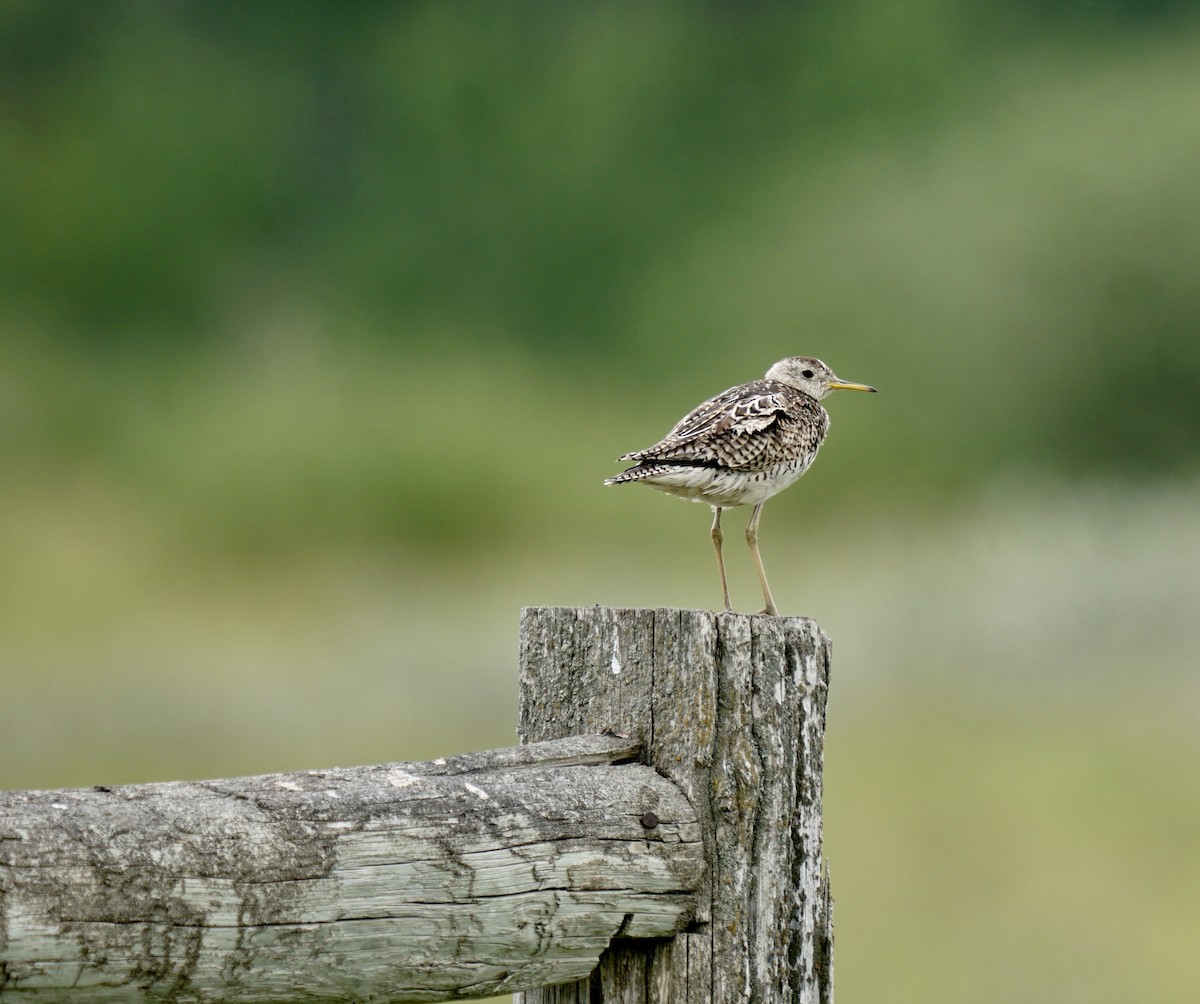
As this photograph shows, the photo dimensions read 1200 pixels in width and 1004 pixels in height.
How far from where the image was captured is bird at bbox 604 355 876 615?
4543 mm

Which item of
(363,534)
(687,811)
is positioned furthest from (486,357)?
(687,811)

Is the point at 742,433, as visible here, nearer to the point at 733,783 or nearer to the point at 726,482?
the point at 726,482

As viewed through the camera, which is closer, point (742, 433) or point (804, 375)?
point (742, 433)

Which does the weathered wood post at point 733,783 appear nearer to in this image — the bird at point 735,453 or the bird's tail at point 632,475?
the bird at point 735,453

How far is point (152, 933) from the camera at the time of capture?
6.89 ft

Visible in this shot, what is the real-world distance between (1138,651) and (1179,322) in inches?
424

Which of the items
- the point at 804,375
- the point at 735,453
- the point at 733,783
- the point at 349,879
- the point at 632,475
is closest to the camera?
the point at 349,879

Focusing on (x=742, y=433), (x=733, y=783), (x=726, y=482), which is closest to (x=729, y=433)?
(x=742, y=433)

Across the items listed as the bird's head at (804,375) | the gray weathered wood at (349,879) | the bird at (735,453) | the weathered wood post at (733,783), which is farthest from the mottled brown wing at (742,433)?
the gray weathered wood at (349,879)

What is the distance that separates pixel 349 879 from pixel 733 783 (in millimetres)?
827

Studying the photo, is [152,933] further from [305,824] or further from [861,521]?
[861,521]

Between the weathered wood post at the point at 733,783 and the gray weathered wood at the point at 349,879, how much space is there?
57 mm

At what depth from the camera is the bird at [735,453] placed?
454cm

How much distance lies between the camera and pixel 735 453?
181 inches
